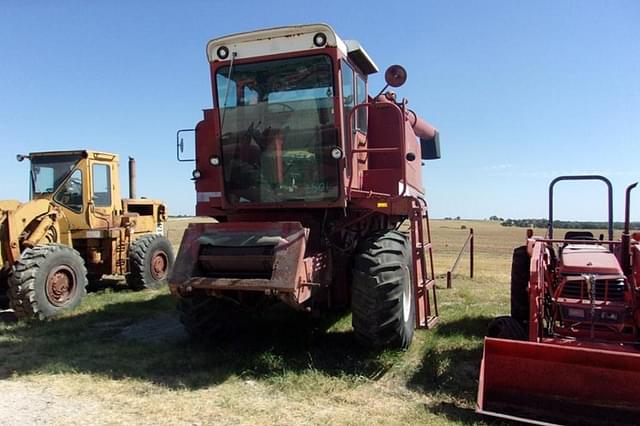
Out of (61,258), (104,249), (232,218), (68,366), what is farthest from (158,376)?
(104,249)

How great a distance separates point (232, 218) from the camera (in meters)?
6.70

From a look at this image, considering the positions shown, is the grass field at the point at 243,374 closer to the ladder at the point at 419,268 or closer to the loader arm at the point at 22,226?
the ladder at the point at 419,268

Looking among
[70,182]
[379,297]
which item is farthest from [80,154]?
[379,297]

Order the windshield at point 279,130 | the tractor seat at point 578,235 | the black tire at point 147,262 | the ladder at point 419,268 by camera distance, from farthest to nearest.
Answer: the black tire at point 147,262
the tractor seat at point 578,235
the ladder at point 419,268
the windshield at point 279,130

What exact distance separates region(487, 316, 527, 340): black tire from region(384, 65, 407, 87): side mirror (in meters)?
2.88

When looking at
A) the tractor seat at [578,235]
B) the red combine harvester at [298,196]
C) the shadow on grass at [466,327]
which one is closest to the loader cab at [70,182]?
the red combine harvester at [298,196]

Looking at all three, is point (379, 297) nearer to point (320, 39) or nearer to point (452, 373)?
point (452, 373)

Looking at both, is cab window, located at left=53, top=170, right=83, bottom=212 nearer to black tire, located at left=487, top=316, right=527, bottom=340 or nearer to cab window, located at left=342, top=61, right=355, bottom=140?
cab window, located at left=342, top=61, right=355, bottom=140

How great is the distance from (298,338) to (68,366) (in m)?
2.56

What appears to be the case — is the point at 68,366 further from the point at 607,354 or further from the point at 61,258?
the point at 607,354

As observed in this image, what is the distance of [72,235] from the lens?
1021 cm

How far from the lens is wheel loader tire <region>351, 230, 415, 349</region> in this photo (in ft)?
17.4

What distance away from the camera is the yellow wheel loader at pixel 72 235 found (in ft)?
25.8

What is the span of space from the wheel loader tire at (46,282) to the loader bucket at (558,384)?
6.34m
